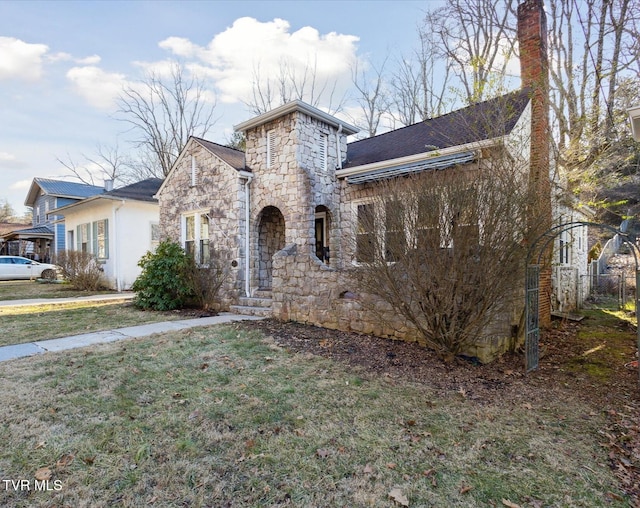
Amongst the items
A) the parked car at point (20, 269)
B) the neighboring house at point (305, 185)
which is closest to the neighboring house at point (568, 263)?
the neighboring house at point (305, 185)

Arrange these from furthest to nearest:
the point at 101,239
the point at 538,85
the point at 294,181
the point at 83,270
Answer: the point at 101,239 → the point at 83,270 → the point at 294,181 → the point at 538,85

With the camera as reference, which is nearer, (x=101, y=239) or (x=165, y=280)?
(x=165, y=280)

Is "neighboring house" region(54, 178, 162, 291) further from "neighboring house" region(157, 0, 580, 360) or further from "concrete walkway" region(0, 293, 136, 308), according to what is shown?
"neighboring house" region(157, 0, 580, 360)

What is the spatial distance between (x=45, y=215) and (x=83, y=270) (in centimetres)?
1294

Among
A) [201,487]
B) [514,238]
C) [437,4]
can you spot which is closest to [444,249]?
[514,238]

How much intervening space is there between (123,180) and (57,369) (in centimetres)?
2815

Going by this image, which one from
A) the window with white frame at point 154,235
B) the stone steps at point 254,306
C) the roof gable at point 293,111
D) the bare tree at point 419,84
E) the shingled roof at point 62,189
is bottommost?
the stone steps at point 254,306

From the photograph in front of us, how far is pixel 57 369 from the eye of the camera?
4363 millimetres

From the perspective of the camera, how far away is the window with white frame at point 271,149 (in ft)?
30.6

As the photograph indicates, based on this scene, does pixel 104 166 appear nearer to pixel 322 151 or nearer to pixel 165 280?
pixel 165 280

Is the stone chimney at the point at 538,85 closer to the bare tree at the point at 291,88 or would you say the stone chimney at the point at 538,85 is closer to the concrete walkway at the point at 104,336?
the concrete walkway at the point at 104,336

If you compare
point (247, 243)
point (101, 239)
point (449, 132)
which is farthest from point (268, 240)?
point (101, 239)

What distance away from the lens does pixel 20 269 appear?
19.6 meters

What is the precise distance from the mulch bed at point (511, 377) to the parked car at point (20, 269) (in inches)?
782
